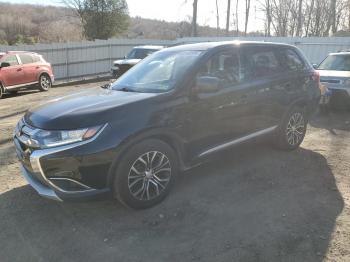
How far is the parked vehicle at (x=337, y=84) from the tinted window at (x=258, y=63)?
146 inches

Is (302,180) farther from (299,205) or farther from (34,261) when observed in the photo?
(34,261)

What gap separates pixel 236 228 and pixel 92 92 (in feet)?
8.18

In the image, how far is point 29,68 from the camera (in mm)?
14086

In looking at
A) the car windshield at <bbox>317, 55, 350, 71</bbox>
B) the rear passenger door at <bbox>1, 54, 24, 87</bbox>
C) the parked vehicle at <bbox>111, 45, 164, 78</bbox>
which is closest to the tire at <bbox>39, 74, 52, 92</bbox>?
the rear passenger door at <bbox>1, 54, 24, 87</bbox>

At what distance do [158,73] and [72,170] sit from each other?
1.84 m

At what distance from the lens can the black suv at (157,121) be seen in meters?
3.68

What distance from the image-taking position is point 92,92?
482cm

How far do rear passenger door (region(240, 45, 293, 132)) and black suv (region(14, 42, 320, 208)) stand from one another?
1cm

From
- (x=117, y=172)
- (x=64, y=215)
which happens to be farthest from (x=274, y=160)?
(x=64, y=215)

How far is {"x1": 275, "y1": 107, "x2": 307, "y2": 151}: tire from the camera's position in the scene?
19.1 ft

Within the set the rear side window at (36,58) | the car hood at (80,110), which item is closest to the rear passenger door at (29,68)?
the rear side window at (36,58)

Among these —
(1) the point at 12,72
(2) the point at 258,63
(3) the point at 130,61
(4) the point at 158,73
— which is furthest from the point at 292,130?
(3) the point at 130,61

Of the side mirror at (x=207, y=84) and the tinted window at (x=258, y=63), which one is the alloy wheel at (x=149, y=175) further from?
the tinted window at (x=258, y=63)

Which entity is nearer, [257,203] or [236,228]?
[236,228]
